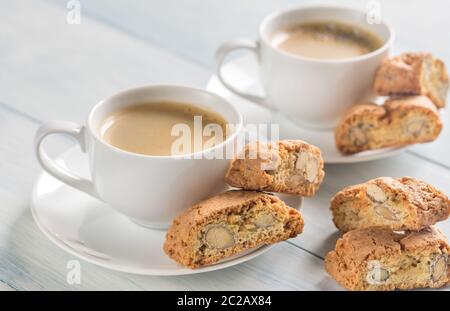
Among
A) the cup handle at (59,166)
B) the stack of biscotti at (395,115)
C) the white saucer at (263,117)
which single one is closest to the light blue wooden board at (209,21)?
the white saucer at (263,117)

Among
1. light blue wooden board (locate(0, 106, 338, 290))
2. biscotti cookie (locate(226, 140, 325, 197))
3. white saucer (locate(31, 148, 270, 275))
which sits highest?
biscotti cookie (locate(226, 140, 325, 197))

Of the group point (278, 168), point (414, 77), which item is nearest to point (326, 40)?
point (414, 77)

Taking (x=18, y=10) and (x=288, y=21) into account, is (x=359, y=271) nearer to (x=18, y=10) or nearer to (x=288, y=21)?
(x=288, y=21)

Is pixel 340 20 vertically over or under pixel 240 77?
over

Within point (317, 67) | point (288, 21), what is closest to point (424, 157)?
point (317, 67)

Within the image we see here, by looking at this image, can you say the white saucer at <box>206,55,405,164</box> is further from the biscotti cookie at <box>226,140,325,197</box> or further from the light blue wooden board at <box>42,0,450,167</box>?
the biscotti cookie at <box>226,140,325,197</box>

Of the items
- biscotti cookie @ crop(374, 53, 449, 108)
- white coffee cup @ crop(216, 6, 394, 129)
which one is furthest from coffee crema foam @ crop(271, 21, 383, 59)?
biscotti cookie @ crop(374, 53, 449, 108)

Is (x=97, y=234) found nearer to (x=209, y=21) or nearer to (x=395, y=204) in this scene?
(x=395, y=204)
